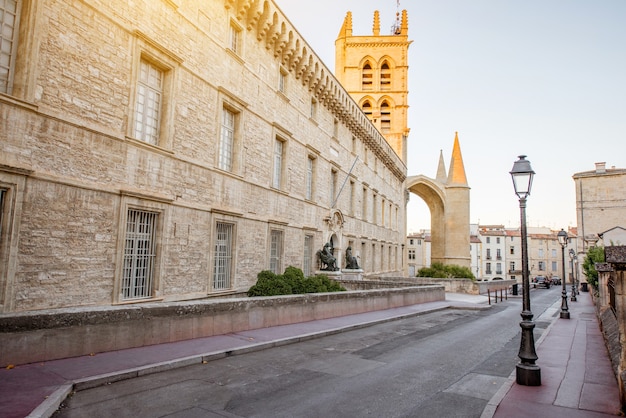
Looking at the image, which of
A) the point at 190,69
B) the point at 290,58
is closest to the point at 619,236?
the point at 290,58

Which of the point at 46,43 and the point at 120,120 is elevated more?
the point at 46,43

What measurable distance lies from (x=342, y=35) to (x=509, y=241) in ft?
171

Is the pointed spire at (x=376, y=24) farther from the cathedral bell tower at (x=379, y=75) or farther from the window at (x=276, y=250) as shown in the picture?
the window at (x=276, y=250)

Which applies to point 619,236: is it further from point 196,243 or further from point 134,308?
point 134,308

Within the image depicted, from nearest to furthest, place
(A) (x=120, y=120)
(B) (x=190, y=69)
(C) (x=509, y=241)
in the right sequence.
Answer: (A) (x=120, y=120), (B) (x=190, y=69), (C) (x=509, y=241)

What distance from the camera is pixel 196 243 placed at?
11.8m

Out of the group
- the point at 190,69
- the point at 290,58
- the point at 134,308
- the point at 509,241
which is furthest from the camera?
the point at 509,241

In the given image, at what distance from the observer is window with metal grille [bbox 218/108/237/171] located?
538 inches

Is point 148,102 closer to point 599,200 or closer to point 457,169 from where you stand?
point 457,169

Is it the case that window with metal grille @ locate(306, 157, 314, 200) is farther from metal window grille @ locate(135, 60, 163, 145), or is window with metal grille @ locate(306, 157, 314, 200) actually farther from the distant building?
the distant building

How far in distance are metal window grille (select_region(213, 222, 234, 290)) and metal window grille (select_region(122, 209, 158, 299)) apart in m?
2.66

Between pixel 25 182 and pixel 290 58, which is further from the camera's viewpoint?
pixel 290 58

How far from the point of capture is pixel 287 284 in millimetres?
14086

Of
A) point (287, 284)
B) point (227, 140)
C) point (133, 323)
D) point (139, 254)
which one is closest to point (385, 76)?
point (227, 140)
